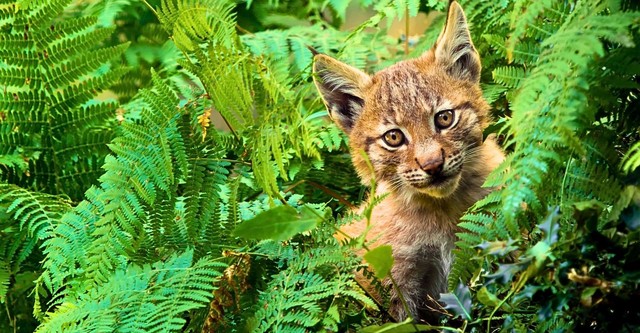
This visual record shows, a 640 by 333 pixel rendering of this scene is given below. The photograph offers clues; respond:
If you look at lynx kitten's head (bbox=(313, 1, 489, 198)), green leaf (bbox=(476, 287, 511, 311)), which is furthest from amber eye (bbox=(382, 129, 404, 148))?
green leaf (bbox=(476, 287, 511, 311))

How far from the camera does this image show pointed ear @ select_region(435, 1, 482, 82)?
3482 mm

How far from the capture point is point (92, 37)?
387cm

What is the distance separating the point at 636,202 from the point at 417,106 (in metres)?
1.54

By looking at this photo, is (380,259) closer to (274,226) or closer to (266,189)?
(274,226)

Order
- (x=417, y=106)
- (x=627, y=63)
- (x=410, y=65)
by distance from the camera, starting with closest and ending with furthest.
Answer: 1. (x=627, y=63)
2. (x=417, y=106)
3. (x=410, y=65)

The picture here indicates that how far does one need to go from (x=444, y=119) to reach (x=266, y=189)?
1015 mm

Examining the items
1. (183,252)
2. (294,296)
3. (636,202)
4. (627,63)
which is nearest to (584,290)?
(636,202)

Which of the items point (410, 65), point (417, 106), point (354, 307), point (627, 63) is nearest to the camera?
point (627, 63)

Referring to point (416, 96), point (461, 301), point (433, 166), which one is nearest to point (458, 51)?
point (416, 96)

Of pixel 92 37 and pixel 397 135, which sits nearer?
pixel 397 135

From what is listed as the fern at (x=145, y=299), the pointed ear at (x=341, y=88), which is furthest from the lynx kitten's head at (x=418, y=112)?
the fern at (x=145, y=299)

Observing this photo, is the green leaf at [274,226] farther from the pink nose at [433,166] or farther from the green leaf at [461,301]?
the pink nose at [433,166]

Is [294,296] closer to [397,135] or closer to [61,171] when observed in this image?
[397,135]

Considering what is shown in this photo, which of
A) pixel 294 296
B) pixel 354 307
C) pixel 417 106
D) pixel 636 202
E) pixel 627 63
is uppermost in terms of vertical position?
pixel 627 63
